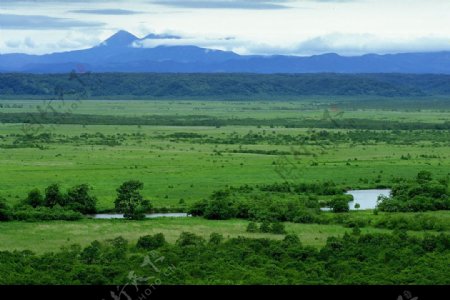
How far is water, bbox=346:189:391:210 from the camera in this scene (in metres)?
35.2

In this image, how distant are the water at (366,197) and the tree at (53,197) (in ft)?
39.5

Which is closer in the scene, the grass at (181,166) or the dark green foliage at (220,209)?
the dark green foliage at (220,209)

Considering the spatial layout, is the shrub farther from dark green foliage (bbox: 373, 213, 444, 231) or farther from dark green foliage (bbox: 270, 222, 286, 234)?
dark green foliage (bbox: 270, 222, 286, 234)

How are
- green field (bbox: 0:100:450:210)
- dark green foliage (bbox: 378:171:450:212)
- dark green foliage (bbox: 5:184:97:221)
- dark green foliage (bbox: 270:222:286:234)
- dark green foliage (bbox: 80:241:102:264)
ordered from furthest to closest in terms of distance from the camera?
green field (bbox: 0:100:450:210), dark green foliage (bbox: 378:171:450:212), dark green foliage (bbox: 5:184:97:221), dark green foliage (bbox: 270:222:286:234), dark green foliage (bbox: 80:241:102:264)

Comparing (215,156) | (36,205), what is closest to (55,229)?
(36,205)

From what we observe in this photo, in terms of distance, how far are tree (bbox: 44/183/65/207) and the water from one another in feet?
39.5

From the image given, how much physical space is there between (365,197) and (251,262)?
18.9 metres

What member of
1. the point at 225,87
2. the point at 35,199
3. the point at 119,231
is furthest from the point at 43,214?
the point at 225,87

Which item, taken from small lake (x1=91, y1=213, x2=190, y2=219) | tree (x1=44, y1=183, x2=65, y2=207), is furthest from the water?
tree (x1=44, y1=183, x2=65, y2=207)

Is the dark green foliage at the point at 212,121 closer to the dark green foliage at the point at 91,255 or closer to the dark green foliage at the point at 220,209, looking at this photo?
the dark green foliage at the point at 220,209

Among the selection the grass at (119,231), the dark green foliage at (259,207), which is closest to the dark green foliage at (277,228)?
the grass at (119,231)

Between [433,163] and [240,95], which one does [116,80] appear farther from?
[433,163]

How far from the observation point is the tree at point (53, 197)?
3189 centimetres

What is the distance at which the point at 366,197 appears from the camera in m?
38.2
